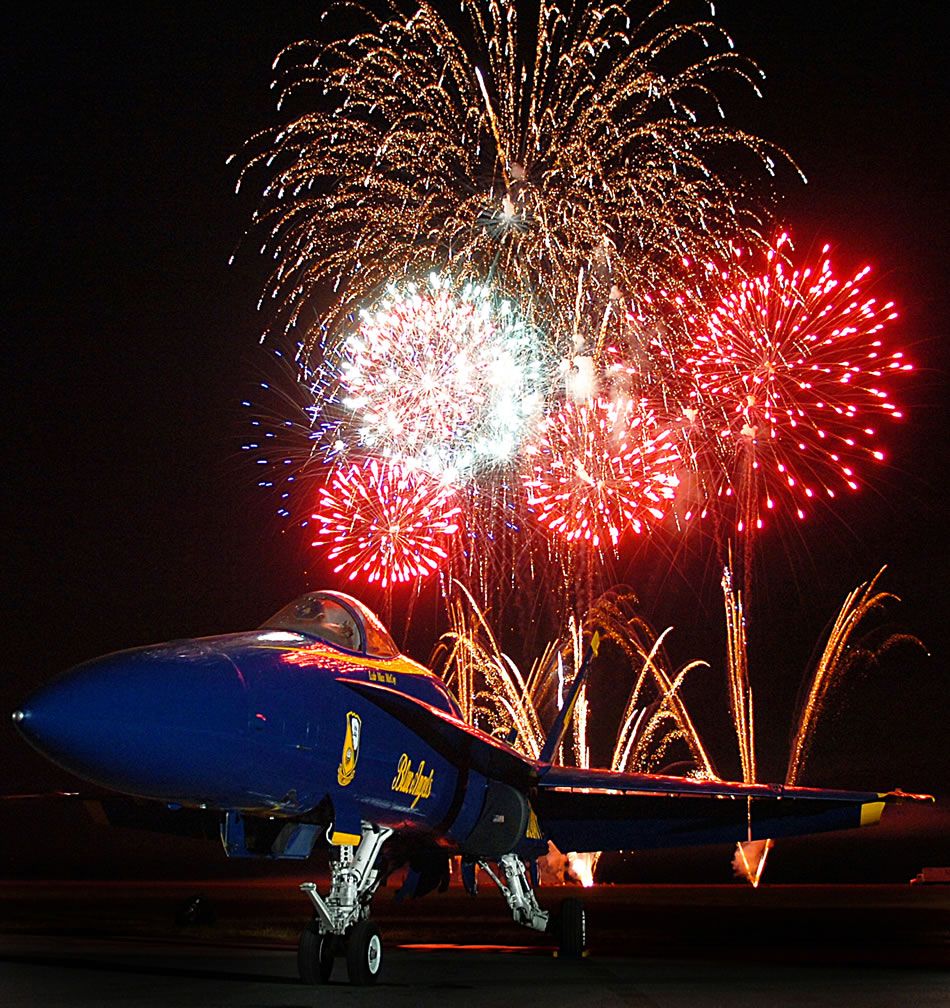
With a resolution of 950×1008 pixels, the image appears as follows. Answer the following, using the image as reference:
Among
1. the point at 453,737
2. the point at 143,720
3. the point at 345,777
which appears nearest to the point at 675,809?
the point at 453,737

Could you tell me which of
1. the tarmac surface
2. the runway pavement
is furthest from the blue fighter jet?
the tarmac surface

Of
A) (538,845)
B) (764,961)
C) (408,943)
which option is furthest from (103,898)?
(764,961)

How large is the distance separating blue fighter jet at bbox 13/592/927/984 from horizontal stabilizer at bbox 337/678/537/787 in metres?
0.03

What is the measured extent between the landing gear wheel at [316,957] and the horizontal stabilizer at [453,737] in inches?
84.8

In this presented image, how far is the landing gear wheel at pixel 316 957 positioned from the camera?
11.2m

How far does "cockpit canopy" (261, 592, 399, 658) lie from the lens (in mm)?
12367

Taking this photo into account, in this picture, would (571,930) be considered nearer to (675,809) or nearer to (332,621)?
(675,809)

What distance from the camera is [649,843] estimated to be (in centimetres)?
1802

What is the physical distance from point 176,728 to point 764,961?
810cm

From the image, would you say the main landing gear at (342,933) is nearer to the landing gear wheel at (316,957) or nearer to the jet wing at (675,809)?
the landing gear wheel at (316,957)

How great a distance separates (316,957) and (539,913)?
5.47m

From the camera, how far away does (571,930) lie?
15.6m

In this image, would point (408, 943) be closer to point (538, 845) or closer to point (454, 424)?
point (538, 845)

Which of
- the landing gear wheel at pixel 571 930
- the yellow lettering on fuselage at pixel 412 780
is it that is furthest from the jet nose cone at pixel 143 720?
the landing gear wheel at pixel 571 930
